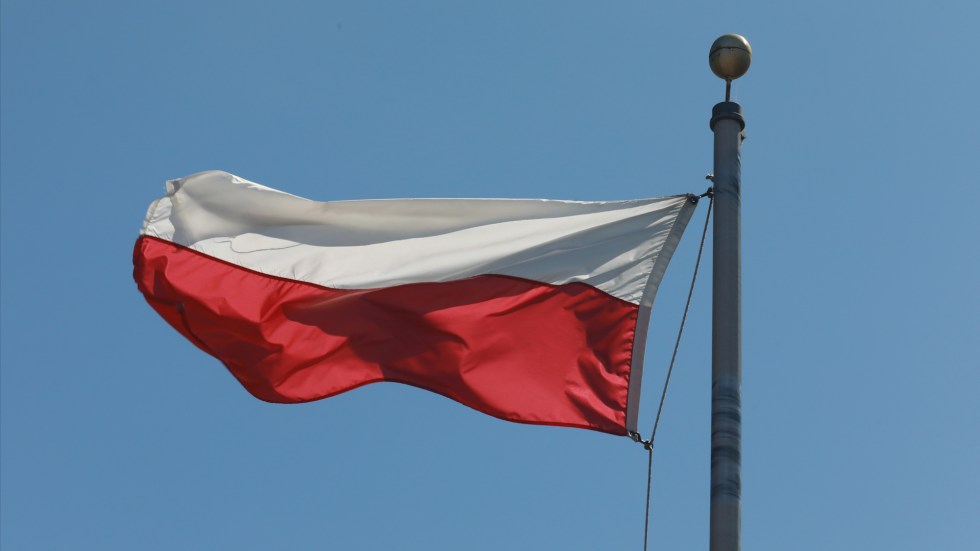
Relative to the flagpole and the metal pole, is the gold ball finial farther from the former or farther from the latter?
the metal pole

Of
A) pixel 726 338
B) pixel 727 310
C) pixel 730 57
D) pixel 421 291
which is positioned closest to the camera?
pixel 726 338

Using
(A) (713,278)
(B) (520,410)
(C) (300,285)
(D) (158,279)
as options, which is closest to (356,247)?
(C) (300,285)

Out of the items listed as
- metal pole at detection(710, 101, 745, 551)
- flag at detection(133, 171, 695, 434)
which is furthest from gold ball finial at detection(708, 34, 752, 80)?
flag at detection(133, 171, 695, 434)

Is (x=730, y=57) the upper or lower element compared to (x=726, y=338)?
upper

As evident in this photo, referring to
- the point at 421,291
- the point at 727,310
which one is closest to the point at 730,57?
the point at 727,310

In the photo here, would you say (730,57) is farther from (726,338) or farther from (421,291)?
(421,291)

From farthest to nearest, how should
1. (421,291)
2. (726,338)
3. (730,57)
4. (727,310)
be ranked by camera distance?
(421,291) → (730,57) → (727,310) → (726,338)

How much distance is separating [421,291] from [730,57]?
3498 millimetres

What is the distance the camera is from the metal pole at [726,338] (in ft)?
31.0

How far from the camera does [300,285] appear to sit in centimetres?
1393

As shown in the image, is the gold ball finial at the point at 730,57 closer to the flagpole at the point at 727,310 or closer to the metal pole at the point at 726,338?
the flagpole at the point at 727,310

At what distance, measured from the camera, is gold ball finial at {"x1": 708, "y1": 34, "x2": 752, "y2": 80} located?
1179 cm

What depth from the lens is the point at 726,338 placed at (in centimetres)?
1011

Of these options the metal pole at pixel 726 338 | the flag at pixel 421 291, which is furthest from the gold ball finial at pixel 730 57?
the flag at pixel 421 291
